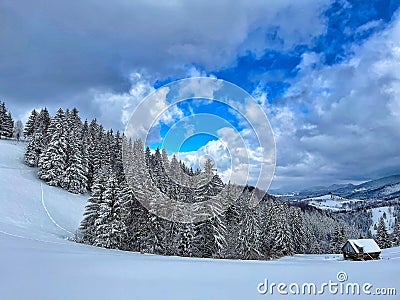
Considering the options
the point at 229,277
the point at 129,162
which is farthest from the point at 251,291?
the point at 129,162

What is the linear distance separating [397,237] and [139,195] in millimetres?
57830

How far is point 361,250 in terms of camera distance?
45.8 meters

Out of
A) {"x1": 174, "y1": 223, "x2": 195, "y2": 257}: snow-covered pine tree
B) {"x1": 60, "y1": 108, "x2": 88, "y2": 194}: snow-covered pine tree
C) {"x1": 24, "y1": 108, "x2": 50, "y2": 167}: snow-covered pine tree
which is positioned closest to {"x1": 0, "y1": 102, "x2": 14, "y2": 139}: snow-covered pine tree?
{"x1": 24, "y1": 108, "x2": 50, "y2": 167}: snow-covered pine tree

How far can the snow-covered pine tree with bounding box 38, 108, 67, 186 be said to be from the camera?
151 ft

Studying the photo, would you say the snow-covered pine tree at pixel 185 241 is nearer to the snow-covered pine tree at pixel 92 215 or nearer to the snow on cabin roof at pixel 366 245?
the snow-covered pine tree at pixel 92 215

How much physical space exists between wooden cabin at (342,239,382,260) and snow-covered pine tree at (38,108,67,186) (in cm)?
4525

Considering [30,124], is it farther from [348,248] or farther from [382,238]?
[382,238]

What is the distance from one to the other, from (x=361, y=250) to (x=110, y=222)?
37.1 meters

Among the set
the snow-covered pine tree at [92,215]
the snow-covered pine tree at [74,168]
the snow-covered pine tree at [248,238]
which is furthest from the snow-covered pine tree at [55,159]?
the snow-covered pine tree at [248,238]

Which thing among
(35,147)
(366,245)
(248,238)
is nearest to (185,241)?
(248,238)

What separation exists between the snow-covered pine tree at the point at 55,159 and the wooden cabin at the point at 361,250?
4525 centimetres

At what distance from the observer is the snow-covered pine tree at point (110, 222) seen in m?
29.1

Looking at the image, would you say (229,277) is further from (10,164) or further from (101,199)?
(10,164)

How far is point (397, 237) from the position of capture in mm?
63375
